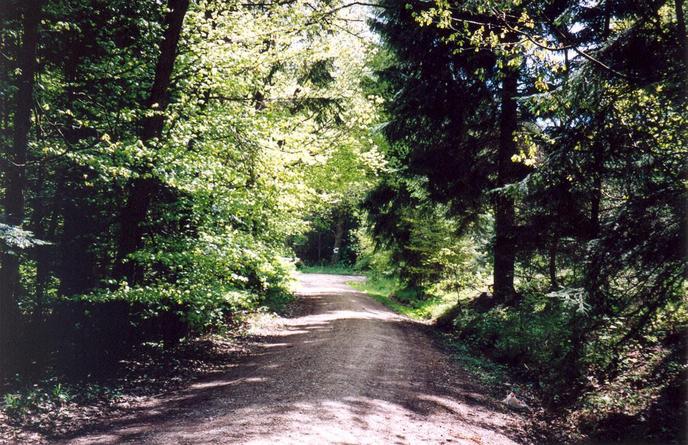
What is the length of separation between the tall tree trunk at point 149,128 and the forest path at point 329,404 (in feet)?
9.92

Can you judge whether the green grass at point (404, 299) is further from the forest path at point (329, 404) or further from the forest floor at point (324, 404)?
the forest floor at point (324, 404)

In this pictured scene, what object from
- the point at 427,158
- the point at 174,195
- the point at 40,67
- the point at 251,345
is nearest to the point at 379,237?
the point at 427,158

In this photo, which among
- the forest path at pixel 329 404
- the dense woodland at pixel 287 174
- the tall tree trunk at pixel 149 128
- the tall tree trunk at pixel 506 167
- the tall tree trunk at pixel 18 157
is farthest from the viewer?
the tall tree trunk at pixel 506 167

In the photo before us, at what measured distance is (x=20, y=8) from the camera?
290 inches

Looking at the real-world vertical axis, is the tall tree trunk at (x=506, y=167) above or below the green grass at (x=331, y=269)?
above

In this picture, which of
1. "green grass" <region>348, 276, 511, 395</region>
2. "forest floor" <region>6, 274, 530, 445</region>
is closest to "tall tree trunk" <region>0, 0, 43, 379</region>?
"forest floor" <region>6, 274, 530, 445</region>

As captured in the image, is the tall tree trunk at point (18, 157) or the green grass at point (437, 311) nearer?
the tall tree trunk at point (18, 157)

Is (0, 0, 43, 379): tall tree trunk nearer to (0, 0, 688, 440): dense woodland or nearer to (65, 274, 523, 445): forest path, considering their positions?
(0, 0, 688, 440): dense woodland

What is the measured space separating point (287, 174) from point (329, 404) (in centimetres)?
603

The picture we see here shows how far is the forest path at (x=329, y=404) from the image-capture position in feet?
20.0

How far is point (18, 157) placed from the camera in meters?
7.39

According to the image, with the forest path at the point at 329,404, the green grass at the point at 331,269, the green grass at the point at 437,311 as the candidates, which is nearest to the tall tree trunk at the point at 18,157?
the forest path at the point at 329,404

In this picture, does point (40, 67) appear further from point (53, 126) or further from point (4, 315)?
point (4, 315)

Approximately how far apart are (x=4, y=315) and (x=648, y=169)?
36.1ft
